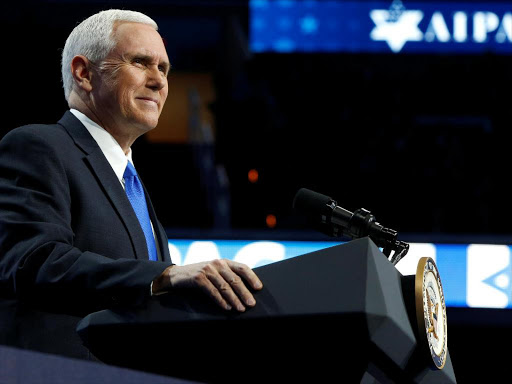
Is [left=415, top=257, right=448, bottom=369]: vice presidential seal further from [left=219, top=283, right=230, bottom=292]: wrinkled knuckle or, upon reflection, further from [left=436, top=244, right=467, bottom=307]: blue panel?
[left=436, top=244, right=467, bottom=307]: blue panel

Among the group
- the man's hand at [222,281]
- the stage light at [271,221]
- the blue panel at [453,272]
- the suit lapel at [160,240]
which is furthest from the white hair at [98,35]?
the stage light at [271,221]

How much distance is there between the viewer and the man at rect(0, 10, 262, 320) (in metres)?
1.10

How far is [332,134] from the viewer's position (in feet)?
20.2

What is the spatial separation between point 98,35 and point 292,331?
84 centimetres

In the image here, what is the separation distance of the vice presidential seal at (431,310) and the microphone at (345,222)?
9 centimetres

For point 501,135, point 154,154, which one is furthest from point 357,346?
point 154,154

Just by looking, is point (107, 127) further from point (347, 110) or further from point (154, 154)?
Answer: point (154, 154)

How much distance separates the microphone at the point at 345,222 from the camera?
3.94ft

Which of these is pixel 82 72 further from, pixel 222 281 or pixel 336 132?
pixel 336 132

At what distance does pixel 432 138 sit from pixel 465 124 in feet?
3.64

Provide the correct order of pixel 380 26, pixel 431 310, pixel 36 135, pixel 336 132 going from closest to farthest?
pixel 431 310, pixel 36 135, pixel 380 26, pixel 336 132

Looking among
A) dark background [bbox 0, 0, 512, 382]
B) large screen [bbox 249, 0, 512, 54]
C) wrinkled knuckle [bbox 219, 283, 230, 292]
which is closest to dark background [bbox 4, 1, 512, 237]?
dark background [bbox 0, 0, 512, 382]

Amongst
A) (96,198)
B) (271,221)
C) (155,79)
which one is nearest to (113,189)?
(96,198)

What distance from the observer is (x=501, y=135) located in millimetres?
6035
